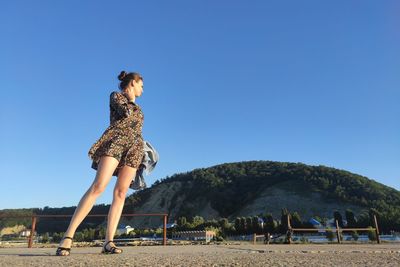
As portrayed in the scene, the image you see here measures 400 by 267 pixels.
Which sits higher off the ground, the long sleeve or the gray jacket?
the long sleeve

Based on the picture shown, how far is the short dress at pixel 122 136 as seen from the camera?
3.10 metres

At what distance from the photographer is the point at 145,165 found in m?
3.54

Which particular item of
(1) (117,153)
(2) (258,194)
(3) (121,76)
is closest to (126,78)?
(3) (121,76)

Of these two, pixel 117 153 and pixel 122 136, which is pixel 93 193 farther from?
pixel 122 136

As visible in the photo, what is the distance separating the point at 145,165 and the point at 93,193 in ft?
2.30

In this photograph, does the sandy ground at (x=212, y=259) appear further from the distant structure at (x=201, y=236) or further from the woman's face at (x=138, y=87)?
the distant structure at (x=201, y=236)

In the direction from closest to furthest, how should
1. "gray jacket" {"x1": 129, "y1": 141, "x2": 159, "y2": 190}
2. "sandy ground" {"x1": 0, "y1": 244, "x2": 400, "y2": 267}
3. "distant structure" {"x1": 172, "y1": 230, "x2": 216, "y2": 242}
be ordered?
"sandy ground" {"x1": 0, "y1": 244, "x2": 400, "y2": 267} → "gray jacket" {"x1": 129, "y1": 141, "x2": 159, "y2": 190} → "distant structure" {"x1": 172, "y1": 230, "x2": 216, "y2": 242}

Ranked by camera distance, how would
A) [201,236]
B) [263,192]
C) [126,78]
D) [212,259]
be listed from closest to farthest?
1. [212,259]
2. [126,78]
3. [201,236]
4. [263,192]

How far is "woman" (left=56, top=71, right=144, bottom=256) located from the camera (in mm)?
2943

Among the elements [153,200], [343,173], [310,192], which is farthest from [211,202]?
[343,173]

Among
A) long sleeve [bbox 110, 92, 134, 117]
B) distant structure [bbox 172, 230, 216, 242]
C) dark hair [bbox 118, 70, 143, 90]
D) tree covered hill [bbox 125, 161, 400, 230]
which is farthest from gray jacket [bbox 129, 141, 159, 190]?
tree covered hill [bbox 125, 161, 400, 230]

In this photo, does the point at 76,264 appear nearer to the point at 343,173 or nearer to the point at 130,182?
the point at 130,182

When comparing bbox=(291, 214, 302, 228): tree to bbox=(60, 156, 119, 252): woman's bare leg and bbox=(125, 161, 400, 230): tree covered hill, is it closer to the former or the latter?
bbox=(125, 161, 400, 230): tree covered hill

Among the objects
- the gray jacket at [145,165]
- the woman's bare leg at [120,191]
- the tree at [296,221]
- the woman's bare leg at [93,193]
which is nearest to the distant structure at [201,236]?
the gray jacket at [145,165]
